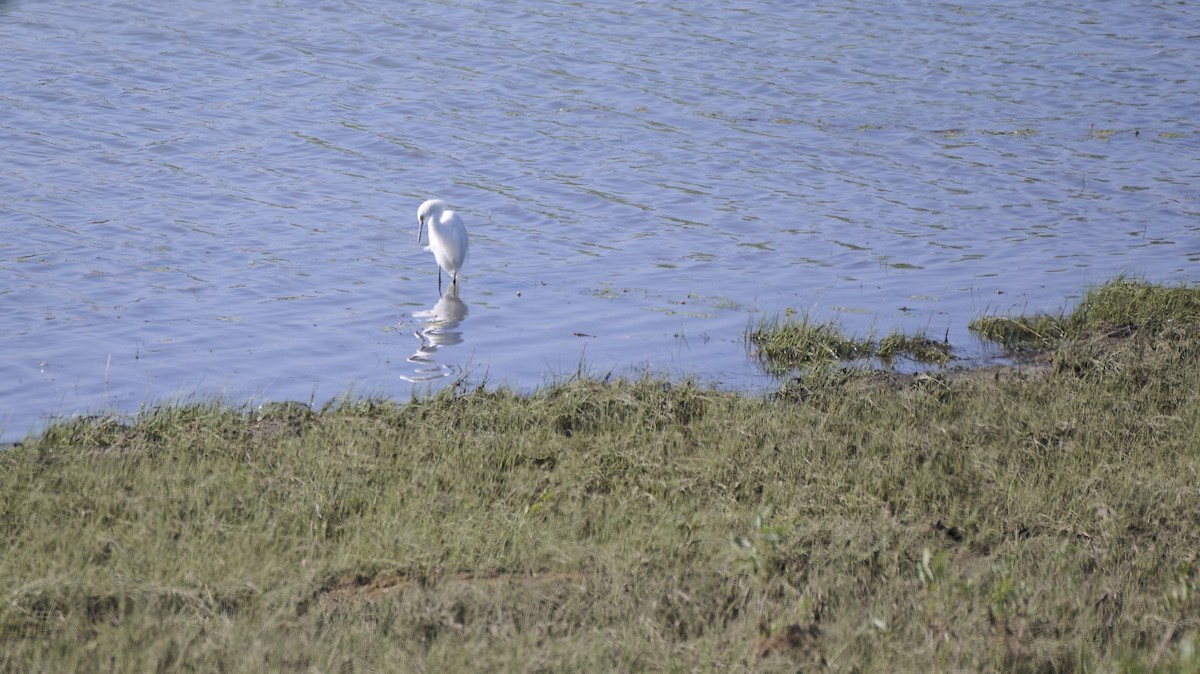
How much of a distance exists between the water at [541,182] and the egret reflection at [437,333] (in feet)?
0.11

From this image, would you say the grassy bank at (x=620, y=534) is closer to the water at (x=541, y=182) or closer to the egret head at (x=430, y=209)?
the water at (x=541, y=182)

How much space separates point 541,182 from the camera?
1200 cm

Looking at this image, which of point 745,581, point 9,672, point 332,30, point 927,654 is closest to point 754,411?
point 745,581

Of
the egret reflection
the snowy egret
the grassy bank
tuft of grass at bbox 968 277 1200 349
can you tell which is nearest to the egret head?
the snowy egret

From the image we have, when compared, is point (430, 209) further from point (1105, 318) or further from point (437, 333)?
point (1105, 318)

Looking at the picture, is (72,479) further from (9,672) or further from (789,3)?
(789,3)

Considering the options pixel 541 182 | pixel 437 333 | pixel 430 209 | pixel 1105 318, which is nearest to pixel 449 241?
A: pixel 430 209

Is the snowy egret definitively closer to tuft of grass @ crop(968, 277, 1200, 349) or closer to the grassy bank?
the grassy bank

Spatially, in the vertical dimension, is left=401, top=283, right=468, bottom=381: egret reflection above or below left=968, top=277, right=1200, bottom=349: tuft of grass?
below

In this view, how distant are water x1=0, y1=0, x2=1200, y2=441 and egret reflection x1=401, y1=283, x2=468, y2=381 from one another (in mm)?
34

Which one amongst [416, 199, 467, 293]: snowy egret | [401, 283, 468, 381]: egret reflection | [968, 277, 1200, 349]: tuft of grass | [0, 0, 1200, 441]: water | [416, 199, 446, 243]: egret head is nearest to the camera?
[401, 283, 468, 381]: egret reflection

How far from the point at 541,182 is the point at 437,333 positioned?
4119 mm

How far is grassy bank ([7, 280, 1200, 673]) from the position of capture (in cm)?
402

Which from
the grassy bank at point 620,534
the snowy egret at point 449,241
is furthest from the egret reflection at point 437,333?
the grassy bank at point 620,534
